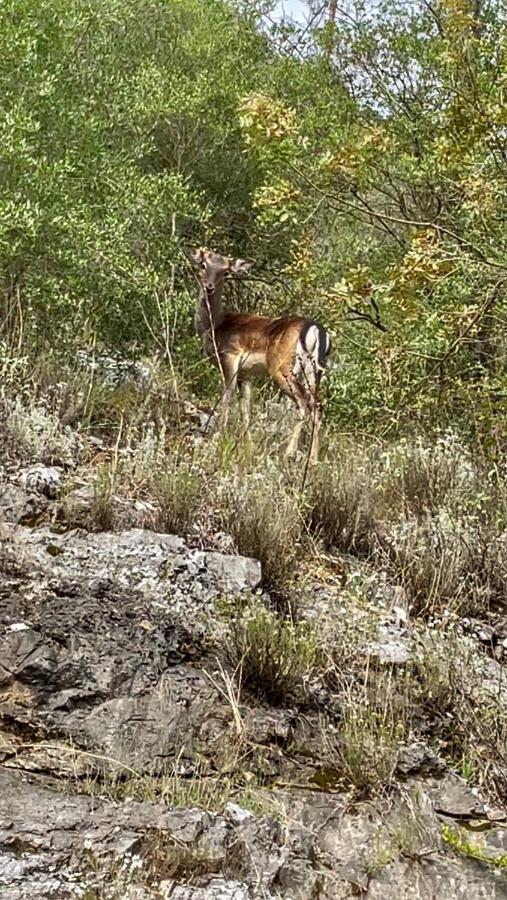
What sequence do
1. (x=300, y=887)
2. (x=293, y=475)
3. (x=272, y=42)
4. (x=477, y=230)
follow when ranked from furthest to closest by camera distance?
(x=272, y=42)
(x=477, y=230)
(x=293, y=475)
(x=300, y=887)

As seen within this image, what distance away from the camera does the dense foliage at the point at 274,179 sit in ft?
21.7

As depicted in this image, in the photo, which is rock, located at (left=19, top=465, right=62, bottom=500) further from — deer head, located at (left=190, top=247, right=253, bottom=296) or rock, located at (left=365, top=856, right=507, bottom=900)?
deer head, located at (left=190, top=247, right=253, bottom=296)

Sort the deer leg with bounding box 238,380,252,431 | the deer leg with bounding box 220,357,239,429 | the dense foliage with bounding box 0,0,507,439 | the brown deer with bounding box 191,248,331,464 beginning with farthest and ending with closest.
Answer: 1. the deer leg with bounding box 220,357,239,429
2. the brown deer with bounding box 191,248,331,464
3. the deer leg with bounding box 238,380,252,431
4. the dense foliage with bounding box 0,0,507,439

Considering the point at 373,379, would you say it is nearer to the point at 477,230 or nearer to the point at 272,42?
the point at 477,230

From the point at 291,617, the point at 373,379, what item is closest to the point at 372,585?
the point at 291,617

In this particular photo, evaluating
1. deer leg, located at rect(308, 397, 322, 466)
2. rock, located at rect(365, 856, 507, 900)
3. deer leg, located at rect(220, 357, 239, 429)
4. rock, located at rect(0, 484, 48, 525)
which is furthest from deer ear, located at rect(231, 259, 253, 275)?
rock, located at rect(365, 856, 507, 900)

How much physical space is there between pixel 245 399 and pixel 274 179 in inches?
96.5

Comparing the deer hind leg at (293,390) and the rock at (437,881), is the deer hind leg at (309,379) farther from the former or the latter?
the rock at (437,881)

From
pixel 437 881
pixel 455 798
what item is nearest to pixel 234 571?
pixel 455 798

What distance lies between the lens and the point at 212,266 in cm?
912

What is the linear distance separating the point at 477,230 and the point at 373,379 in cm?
150

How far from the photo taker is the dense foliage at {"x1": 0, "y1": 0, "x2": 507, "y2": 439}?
21.7 ft

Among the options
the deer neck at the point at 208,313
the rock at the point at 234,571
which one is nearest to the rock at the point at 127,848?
the rock at the point at 234,571

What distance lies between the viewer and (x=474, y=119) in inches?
250
